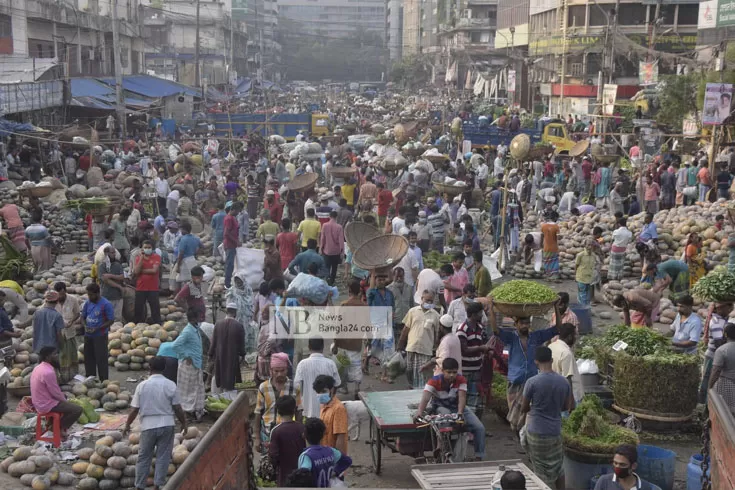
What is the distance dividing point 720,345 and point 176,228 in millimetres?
8886

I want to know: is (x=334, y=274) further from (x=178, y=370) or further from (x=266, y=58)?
(x=266, y=58)

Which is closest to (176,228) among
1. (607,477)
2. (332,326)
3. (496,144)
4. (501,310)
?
(332,326)

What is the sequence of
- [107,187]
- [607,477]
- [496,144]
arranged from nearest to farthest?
[607,477]
[107,187]
[496,144]

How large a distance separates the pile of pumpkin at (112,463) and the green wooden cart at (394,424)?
1.64 metres

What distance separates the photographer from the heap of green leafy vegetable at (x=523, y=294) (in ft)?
32.7

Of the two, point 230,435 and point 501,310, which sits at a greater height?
point 230,435

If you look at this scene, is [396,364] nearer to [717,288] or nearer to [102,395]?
[102,395]

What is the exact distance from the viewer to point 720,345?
9.54 metres

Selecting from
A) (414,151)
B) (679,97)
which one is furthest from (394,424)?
(679,97)

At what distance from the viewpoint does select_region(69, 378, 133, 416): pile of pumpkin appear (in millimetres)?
10600

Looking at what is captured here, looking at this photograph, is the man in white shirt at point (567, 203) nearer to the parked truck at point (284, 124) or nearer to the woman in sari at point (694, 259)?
the woman in sari at point (694, 259)

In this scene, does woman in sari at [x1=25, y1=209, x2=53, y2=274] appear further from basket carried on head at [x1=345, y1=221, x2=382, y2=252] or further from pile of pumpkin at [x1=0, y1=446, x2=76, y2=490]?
pile of pumpkin at [x1=0, y1=446, x2=76, y2=490]

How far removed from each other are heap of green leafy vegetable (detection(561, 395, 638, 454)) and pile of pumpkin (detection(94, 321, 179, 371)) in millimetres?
5990

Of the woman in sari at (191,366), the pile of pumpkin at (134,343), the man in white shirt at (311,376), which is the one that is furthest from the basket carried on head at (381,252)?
the man in white shirt at (311,376)
